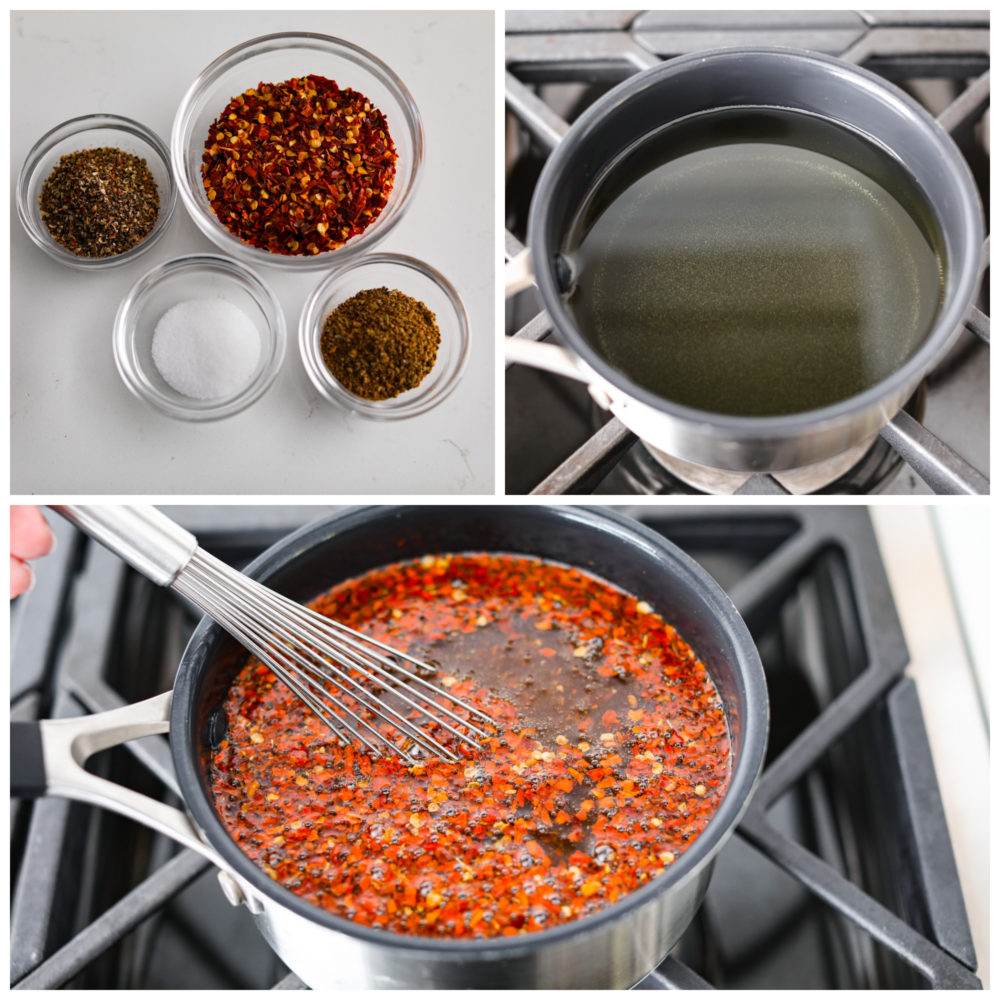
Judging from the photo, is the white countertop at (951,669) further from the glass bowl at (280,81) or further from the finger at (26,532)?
the finger at (26,532)

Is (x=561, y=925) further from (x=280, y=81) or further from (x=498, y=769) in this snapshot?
(x=280, y=81)

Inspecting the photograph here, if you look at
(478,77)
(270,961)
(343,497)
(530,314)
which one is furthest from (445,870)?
(478,77)

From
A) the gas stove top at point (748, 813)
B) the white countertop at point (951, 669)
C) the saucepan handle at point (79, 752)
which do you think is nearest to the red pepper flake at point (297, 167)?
the gas stove top at point (748, 813)

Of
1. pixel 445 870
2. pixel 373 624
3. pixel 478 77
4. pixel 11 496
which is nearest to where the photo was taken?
pixel 445 870

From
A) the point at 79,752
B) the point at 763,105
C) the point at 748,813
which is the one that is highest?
the point at 763,105

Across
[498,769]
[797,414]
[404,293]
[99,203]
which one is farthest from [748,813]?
[99,203]

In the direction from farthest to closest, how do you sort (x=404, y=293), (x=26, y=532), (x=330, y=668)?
(x=404, y=293), (x=26, y=532), (x=330, y=668)

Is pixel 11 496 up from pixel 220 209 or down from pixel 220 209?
down

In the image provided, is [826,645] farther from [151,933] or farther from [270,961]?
[151,933]
